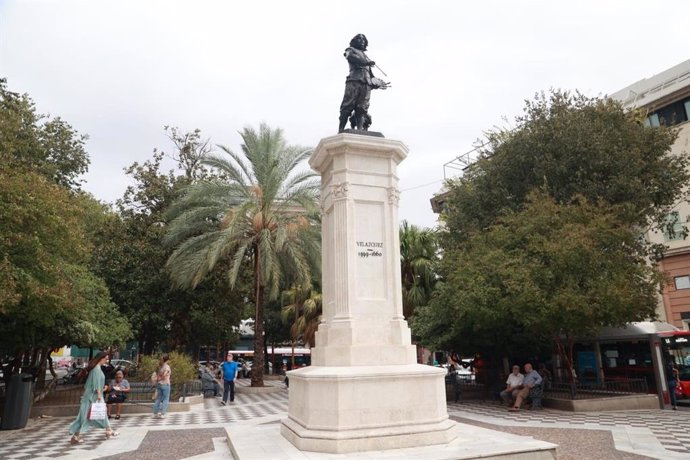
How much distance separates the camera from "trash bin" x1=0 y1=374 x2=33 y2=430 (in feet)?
42.5

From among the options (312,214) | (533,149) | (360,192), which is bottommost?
(360,192)

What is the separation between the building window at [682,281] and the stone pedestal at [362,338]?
27840 mm

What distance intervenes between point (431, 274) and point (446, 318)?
9.09 m

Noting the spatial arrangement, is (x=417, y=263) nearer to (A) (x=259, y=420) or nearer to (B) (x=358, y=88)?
(A) (x=259, y=420)

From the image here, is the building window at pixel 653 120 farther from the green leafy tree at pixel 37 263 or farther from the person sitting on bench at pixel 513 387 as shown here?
the green leafy tree at pixel 37 263

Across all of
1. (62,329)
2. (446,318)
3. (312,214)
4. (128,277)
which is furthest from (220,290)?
(446,318)

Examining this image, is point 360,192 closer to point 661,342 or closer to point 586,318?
point 586,318

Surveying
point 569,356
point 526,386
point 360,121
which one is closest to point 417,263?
point 569,356

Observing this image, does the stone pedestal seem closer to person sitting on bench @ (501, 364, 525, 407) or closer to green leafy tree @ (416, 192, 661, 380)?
green leafy tree @ (416, 192, 661, 380)

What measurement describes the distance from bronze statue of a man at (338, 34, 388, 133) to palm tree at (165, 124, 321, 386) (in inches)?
423

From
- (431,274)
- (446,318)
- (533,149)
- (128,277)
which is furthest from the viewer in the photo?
(431,274)

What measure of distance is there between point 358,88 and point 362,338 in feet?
16.8

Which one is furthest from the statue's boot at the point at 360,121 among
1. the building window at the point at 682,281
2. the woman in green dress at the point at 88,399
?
the building window at the point at 682,281

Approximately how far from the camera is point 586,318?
1513 cm
